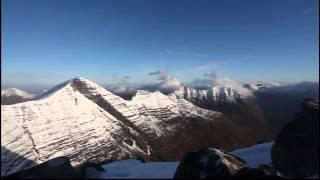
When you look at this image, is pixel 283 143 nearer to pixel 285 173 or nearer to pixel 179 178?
pixel 285 173

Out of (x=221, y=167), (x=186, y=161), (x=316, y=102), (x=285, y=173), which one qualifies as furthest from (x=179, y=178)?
(x=316, y=102)

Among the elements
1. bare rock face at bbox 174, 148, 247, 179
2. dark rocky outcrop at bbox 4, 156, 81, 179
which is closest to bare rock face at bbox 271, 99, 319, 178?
bare rock face at bbox 174, 148, 247, 179

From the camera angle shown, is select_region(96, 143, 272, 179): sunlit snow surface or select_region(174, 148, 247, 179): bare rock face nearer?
select_region(174, 148, 247, 179): bare rock face

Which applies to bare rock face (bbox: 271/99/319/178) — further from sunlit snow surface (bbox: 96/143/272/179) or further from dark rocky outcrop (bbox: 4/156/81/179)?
dark rocky outcrop (bbox: 4/156/81/179)

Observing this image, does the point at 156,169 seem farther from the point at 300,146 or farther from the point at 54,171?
the point at 300,146

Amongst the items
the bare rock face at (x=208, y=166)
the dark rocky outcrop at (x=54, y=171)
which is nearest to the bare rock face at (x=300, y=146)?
the bare rock face at (x=208, y=166)
